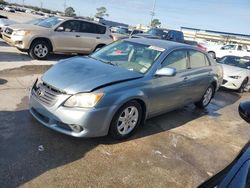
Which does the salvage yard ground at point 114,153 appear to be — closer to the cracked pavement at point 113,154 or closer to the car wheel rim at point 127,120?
the cracked pavement at point 113,154

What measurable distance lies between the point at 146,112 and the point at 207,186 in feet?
9.33

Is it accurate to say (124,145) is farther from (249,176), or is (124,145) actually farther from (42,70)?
(42,70)

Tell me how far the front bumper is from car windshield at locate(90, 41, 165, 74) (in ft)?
3.95

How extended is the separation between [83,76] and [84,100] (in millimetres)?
514

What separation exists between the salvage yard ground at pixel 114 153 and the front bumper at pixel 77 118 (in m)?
0.26

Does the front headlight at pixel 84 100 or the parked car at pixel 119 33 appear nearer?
the front headlight at pixel 84 100

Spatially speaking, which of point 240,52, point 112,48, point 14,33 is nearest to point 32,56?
point 14,33

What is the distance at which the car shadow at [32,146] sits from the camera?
347 centimetres

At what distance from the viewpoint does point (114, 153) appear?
421 centimetres

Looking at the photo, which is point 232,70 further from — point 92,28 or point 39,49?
point 39,49

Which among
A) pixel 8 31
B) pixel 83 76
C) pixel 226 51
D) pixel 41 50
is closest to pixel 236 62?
pixel 41 50

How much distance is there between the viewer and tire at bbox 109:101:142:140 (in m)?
4.34

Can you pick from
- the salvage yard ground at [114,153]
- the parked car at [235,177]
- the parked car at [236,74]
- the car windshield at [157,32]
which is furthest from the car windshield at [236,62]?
the parked car at [235,177]

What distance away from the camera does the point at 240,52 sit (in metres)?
23.9
